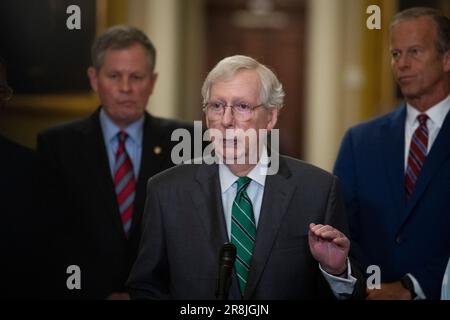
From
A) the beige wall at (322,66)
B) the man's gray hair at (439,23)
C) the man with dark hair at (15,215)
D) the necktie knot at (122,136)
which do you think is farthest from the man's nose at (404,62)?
the beige wall at (322,66)

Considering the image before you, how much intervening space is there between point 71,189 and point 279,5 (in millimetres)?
6303

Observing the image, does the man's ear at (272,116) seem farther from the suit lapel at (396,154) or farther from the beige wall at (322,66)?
the beige wall at (322,66)

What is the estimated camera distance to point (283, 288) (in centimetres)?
203

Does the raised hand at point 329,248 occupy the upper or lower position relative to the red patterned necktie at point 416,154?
lower

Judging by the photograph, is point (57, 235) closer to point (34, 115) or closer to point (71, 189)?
point (71, 189)

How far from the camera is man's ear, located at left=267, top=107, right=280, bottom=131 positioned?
2039 millimetres

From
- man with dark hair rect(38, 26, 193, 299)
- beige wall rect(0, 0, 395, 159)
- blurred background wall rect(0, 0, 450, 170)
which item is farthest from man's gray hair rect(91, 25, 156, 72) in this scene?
beige wall rect(0, 0, 395, 159)

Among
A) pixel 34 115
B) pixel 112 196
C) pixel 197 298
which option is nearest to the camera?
pixel 197 298

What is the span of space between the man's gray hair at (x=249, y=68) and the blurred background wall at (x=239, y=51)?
10cm

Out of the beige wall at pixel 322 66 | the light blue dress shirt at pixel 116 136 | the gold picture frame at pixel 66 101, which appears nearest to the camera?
the light blue dress shirt at pixel 116 136

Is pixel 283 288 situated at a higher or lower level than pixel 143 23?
lower

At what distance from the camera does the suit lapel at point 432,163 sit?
230 centimetres

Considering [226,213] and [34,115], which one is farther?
[34,115]

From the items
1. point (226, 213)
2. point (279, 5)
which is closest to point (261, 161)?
point (226, 213)
